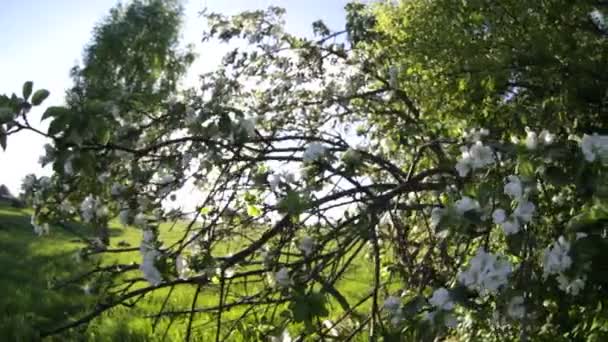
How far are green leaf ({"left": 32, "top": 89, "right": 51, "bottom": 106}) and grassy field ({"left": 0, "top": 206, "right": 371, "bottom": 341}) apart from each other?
62 cm

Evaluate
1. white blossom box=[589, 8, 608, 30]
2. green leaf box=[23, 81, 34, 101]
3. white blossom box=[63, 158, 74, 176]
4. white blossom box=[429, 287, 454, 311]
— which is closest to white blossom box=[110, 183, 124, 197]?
white blossom box=[63, 158, 74, 176]

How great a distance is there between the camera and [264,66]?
14.2 ft

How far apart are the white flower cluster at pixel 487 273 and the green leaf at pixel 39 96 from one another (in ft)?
4.19

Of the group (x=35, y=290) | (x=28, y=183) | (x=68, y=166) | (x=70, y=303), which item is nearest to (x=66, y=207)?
(x=28, y=183)

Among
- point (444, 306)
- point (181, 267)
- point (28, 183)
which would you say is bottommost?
point (444, 306)

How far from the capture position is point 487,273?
54.1 inches

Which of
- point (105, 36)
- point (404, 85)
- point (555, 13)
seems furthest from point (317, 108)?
point (105, 36)

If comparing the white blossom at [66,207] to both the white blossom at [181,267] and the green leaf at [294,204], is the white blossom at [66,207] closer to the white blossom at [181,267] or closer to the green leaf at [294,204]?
the white blossom at [181,267]

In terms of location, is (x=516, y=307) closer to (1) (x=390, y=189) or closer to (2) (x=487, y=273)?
(2) (x=487, y=273)

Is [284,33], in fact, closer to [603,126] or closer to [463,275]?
[603,126]

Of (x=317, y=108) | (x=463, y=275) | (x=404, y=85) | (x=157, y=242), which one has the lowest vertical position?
(x=463, y=275)

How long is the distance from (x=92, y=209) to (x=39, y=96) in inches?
35.2

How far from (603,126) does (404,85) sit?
847 millimetres

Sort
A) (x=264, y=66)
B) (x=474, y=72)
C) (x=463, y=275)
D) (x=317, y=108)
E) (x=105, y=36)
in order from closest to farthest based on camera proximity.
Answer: (x=463, y=275), (x=474, y=72), (x=317, y=108), (x=264, y=66), (x=105, y=36)
